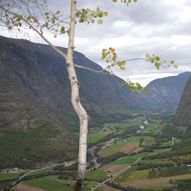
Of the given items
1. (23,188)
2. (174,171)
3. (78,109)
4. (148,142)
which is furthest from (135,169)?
(78,109)

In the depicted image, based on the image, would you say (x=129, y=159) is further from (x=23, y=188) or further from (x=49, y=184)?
(x=23, y=188)

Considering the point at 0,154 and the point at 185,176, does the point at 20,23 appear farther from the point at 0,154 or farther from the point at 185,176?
the point at 0,154

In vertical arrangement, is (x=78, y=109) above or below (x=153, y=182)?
above

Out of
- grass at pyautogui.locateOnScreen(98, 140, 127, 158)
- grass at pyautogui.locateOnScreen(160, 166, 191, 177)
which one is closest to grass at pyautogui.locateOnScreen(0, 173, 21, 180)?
grass at pyautogui.locateOnScreen(98, 140, 127, 158)

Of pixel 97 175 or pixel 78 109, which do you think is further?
pixel 97 175

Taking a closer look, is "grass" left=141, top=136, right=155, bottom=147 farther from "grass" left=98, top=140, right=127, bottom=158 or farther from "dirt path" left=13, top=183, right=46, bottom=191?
"dirt path" left=13, top=183, right=46, bottom=191

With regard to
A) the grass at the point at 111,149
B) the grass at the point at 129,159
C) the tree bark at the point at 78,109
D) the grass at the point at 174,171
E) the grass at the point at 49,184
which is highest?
the tree bark at the point at 78,109

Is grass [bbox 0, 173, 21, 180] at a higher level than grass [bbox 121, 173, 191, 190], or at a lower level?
lower

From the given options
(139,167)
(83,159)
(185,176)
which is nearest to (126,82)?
(83,159)

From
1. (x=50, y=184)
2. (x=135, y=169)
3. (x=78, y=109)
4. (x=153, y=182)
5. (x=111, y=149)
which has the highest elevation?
(x=78, y=109)

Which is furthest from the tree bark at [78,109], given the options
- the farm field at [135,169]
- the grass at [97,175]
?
the grass at [97,175]

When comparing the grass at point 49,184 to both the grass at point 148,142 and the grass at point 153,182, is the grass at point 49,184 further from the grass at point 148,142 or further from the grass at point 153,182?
the grass at point 148,142
